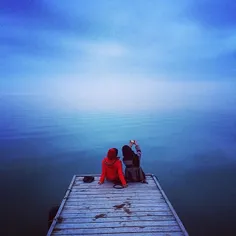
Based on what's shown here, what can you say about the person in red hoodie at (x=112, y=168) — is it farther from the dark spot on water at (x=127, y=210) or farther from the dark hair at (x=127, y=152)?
the dark spot on water at (x=127, y=210)

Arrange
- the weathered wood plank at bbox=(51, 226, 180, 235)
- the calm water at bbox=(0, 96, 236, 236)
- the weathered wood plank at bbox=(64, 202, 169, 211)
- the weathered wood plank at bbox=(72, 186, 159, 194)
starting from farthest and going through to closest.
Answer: the calm water at bbox=(0, 96, 236, 236) < the weathered wood plank at bbox=(72, 186, 159, 194) < the weathered wood plank at bbox=(64, 202, 169, 211) < the weathered wood plank at bbox=(51, 226, 180, 235)

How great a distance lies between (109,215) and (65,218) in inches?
45.5

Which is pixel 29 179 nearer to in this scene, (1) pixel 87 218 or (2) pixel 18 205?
(2) pixel 18 205

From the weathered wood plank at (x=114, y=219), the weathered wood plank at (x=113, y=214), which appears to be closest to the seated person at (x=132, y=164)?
the weathered wood plank at (x=113, y=214)

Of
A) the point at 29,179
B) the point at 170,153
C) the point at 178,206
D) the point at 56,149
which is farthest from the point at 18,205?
the point at 170,153

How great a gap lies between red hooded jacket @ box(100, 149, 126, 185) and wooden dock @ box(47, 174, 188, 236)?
338mm

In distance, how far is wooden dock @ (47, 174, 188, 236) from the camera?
5602 mm

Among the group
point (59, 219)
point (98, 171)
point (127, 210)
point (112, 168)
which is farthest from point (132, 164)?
point (98, 171)

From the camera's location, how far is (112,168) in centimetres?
846

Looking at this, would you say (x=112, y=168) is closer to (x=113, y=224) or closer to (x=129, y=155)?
(x=129, y=155)

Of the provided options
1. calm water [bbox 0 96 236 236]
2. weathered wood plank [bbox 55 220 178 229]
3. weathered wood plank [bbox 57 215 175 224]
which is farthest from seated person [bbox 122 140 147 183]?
calm water [bbox 0 96 236 236]

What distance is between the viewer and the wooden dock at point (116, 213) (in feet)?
18.4

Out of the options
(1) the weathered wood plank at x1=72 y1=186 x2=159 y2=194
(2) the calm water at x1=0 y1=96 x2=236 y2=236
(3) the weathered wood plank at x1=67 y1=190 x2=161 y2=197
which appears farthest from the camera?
(2) the calm water at x1=0 y1=96 x2=236 y2=236

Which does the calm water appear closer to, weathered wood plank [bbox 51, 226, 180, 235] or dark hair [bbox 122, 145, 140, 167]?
dark hair [bbox 122, 145, 140, 167]
